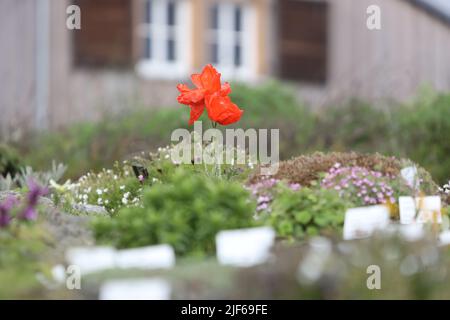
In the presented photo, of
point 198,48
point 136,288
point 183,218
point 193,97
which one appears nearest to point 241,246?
point 183,218

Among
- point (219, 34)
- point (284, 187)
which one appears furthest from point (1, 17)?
point (284, 187)

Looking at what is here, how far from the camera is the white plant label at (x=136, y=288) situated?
4.36m

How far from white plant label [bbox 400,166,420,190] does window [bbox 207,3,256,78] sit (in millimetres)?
12556

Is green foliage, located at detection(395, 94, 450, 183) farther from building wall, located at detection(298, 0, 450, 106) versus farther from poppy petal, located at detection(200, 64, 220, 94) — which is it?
building wall, located at detection(298, 0, 450, 106)

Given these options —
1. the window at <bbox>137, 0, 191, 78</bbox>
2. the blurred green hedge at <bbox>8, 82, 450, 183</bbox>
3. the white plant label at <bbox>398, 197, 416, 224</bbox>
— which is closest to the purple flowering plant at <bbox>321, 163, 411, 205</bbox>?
the white plant label at <bbox>398, 197, 416, 224</bbox>

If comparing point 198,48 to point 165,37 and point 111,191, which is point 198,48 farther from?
point 111,191

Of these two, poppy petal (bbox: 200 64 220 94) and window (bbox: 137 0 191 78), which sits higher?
window (bbox: 137 0 191 78)

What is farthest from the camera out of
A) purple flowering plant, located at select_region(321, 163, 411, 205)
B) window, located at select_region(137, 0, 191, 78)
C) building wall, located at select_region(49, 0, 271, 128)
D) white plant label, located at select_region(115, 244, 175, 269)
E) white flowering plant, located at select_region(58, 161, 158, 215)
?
window, located at select_region(137, 0, 191, 78)

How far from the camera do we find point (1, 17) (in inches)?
670

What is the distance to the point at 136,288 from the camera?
14.3ft

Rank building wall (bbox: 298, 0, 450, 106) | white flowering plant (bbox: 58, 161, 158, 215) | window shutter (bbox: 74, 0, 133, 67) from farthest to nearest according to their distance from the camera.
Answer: building wall (bbox: 298, 0, 450, 106)
window shutter (bbox: 74, 0, 133, 67)
white flowering plant (bbox: 58, 161, 158, 215)

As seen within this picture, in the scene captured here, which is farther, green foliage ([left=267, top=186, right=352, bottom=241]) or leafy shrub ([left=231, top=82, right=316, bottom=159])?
leafy shrub ([left=231, top=82, right=316, bottom=159])

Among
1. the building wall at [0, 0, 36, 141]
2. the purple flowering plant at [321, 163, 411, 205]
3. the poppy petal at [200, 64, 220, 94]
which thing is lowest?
the purple flowering plant at [321, 163, 411, 205]

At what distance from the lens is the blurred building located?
55.4 ft
